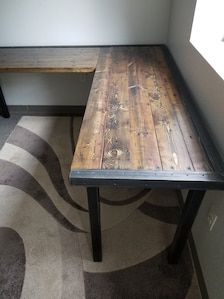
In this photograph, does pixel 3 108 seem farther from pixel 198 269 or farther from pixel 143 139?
pixel 198 269

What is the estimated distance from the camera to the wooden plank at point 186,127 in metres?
0.99

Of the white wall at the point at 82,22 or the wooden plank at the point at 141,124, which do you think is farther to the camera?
the white wall at the point at 82,22

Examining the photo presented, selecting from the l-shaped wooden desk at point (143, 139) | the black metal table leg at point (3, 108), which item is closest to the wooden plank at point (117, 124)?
the l-shaped wooden desk at point (143, 139)

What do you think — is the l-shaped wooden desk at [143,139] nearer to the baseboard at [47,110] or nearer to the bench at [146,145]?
the bench at [146,145]

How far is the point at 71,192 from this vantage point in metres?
1.81

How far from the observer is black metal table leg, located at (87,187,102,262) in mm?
1003

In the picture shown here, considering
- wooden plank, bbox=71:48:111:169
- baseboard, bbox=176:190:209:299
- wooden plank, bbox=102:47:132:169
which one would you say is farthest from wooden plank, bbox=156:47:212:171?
baseboard, bbox=176:190:209:299

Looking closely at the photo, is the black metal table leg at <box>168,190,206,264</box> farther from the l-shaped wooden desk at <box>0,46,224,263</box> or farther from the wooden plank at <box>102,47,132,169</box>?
the wooden plank at <box>102,47,132,169</box>

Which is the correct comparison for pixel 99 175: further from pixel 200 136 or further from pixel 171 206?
pixel 171 206

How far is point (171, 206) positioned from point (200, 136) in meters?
0.73

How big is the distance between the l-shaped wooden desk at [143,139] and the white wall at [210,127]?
0.22ft

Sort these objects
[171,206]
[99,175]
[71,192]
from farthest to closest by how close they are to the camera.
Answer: [71,192], [171,206], [99,175]

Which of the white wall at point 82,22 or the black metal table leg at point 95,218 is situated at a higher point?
the white wall at point 82,22

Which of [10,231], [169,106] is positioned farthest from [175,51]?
[10,231]
